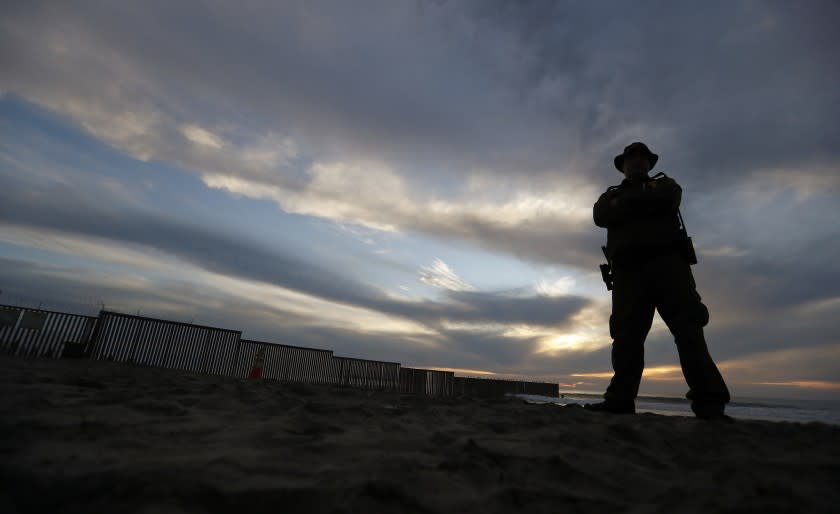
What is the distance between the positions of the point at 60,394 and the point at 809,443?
4186 millimetres

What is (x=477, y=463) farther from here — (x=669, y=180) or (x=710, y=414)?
(x=669, y=180)

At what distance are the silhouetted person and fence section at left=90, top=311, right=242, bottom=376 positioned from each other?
11024 millimetres

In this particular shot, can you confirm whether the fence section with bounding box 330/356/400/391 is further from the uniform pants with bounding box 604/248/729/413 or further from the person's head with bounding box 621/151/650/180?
the person's head with bounding box 621/151/650/180

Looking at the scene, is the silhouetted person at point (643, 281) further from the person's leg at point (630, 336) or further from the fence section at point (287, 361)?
the fence section at point (287, 361)

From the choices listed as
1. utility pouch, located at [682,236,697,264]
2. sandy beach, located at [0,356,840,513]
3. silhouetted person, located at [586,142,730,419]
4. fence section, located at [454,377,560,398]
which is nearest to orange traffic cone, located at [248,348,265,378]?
fence section, located at [454,377,560,398]

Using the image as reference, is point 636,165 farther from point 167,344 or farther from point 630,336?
point 167,344

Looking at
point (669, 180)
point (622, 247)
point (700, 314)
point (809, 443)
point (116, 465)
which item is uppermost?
point (669, 180)

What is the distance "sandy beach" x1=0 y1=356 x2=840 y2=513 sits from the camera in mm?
1100

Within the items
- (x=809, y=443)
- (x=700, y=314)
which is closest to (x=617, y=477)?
(x=809, y=443)

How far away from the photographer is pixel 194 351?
11422mm

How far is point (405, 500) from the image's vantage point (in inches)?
45.3

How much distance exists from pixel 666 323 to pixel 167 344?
12007 mm

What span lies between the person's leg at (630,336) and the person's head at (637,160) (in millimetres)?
1050

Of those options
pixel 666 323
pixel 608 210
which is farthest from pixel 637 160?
pixel 666 323
